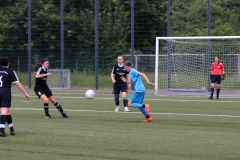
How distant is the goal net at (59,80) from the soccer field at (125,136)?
18020mm

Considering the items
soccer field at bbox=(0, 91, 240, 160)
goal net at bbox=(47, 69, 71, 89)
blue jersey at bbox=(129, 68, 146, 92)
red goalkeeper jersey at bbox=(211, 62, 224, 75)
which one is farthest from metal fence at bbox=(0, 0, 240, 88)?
blue jersey at bbox=(129, 68, 146, 92)

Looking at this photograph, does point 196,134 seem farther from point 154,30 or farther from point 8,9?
point 8,9

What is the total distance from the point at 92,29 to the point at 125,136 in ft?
95.2

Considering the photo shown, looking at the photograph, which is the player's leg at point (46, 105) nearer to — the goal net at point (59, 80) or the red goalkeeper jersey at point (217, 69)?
the red goalkeeper jersey at point (217, 69)

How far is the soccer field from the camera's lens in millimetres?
11250

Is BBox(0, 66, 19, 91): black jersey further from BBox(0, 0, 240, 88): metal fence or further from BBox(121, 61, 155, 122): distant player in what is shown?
BBox(0, 0, 240, 88): metal fence

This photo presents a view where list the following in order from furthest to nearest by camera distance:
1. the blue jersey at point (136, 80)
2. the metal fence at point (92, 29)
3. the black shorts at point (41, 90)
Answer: the metal fence at point (92, 29)
the black shorts at point (41, 90)
the blue jersey at point (136, 80)

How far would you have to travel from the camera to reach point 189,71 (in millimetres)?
33375

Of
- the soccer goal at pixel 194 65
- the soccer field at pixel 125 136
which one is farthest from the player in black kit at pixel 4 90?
the soccer goal at pixel 194 65

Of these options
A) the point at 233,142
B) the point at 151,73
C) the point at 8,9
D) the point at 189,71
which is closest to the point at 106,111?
the point at 233,142

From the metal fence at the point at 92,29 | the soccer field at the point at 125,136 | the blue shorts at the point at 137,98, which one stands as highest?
the metal fence at the point at 92,29

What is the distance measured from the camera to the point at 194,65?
1341 inches

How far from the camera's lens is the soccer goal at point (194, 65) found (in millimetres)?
32875

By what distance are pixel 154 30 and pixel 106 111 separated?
19678 millimetres
